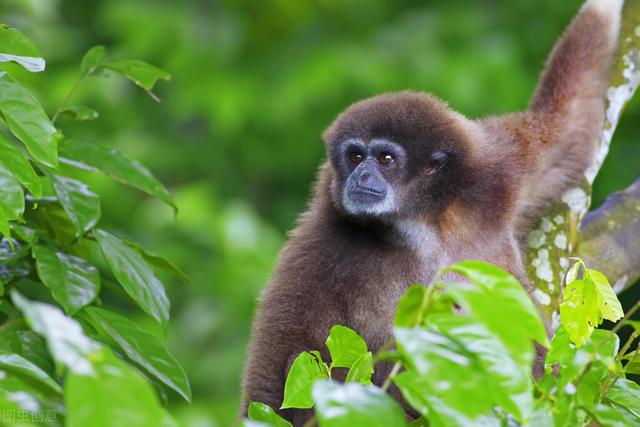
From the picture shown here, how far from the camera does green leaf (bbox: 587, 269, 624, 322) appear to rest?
2463 millimetres

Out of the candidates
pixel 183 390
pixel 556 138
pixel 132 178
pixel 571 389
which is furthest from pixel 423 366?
pixel 556 138

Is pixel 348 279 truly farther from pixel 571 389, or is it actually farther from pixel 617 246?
pixel 571 389

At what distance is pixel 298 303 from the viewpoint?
166 inches

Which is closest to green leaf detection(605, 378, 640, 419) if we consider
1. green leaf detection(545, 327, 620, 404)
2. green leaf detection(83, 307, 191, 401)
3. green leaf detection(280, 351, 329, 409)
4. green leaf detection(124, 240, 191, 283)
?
green leaf detection(545, 327, 620, 404)

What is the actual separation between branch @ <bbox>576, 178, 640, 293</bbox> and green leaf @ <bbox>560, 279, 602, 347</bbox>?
6.99 ft

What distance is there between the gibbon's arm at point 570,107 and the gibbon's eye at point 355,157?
0.79 m

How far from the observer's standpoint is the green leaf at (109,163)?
3.27 meters

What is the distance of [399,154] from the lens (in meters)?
4.43

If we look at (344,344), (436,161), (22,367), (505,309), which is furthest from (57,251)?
(436,161)

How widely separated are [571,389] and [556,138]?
3.04 meters

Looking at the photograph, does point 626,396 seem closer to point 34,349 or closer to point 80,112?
point 34,349

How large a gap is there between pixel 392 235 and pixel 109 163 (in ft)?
5.24

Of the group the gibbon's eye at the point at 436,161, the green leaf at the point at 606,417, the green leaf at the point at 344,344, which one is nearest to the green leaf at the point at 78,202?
the green leaf at the point at 344,344

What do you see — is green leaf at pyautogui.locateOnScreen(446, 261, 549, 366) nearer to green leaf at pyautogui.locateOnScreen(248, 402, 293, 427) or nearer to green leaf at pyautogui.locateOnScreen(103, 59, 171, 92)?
green leaf at pyautogui.locateOnScreen(248, 402, 293, 427)
